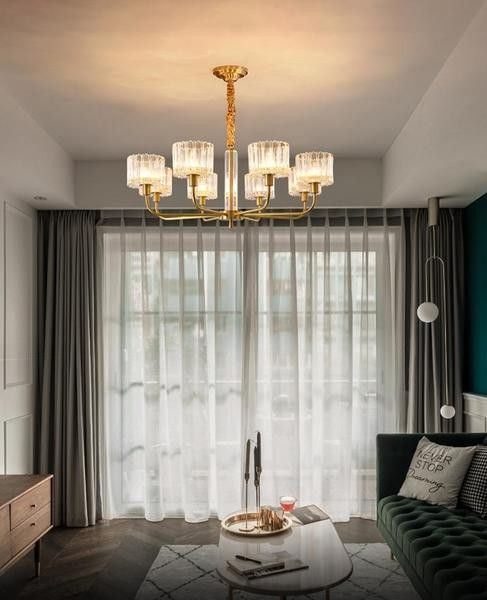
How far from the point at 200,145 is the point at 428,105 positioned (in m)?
1.44

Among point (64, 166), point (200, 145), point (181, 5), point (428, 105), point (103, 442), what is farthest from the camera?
point (103, 442)

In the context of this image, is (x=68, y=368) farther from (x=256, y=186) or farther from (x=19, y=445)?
(x=256, y=186)

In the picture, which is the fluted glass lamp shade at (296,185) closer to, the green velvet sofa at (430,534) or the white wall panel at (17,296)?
the green velvet sofa at (430,534)

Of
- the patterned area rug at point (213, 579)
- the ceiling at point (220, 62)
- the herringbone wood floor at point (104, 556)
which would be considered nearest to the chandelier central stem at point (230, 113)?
the ceiling at point (220, 62)

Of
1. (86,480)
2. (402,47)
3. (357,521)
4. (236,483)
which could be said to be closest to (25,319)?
(86,480)

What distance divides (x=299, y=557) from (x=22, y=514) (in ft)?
5.18

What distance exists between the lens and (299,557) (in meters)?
2.92

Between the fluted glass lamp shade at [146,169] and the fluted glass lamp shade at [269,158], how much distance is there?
0.45 m

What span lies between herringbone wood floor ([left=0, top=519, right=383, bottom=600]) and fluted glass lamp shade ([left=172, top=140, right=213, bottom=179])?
7.53 ft

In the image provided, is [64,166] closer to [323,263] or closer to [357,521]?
[323,263]

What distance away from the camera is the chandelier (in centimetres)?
290

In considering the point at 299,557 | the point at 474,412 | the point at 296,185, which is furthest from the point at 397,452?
the point at 296,185

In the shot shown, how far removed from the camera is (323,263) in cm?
513

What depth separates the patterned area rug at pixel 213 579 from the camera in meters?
3.56
